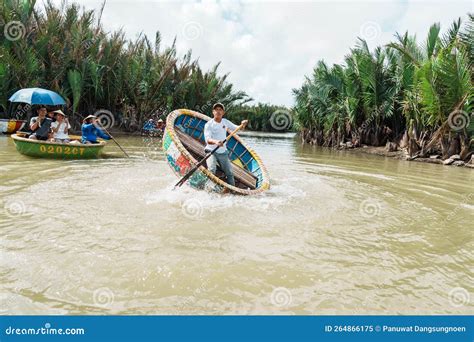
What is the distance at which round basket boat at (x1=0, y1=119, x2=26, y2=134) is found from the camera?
15.1 m

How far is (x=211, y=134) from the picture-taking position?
21.1ft

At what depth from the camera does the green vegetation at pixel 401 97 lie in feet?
42.7

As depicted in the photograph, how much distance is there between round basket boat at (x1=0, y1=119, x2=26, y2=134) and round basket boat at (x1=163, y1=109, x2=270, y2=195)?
378 inches

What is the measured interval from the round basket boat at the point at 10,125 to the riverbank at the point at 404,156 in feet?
52.3

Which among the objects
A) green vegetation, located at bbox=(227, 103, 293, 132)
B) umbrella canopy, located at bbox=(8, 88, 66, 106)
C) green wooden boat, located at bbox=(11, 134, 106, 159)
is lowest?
green wooden boat, located at bbox=(11, 134, 106, 159)

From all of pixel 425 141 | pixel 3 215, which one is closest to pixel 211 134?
pixel 3 215

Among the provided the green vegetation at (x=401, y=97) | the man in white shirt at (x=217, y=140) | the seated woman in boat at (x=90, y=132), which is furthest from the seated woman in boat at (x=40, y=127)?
the green vegetation at (x=401, y=97)

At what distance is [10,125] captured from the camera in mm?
15156

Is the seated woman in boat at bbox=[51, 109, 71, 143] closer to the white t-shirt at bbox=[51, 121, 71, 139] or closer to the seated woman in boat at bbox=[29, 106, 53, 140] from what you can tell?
the white t-shirt at bbox=[51, 121, 71, 139]

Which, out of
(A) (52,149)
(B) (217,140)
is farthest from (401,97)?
(A) (52,149)

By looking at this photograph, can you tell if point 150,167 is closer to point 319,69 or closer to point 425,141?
point 425,141

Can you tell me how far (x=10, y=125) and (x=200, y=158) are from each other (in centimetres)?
1114

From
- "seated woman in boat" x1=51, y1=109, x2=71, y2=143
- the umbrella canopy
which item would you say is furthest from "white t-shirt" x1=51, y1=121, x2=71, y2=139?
the umbrella canopy

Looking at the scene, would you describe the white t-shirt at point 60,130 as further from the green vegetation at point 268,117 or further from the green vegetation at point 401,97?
the green vegetation at point 268,117
